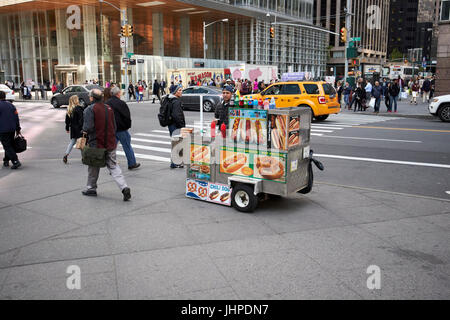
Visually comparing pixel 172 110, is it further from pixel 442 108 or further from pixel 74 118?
pixel 442 108

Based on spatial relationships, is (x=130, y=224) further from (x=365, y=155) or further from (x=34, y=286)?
(x=365, y=155)

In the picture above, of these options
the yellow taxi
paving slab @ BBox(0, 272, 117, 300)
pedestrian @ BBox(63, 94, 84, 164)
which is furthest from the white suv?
paving slab @ BBox(0, 272, 117, 300)

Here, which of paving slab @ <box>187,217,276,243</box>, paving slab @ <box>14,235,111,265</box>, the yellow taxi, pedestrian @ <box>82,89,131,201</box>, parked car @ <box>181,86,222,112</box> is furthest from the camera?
parked car @ <box>181,86,222,112</box>

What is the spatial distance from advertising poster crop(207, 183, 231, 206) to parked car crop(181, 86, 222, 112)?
1655 cm

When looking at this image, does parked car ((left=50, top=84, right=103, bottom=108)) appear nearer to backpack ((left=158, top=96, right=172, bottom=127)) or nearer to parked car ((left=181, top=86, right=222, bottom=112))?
parked car ((left=181, top=86, right=222, bottom=112))

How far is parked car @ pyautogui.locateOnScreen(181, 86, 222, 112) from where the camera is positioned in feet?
76.4

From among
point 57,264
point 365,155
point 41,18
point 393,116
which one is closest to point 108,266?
point 57,264

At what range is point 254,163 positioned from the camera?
6219 millimetres

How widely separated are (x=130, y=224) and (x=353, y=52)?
87.4 ft

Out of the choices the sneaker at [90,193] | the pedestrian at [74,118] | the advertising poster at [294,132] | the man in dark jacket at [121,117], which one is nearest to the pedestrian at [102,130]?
the sneaker at [90,193]

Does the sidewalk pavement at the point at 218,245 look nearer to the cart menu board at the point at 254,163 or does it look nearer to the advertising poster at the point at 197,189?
the advertising poster at the point at 197,189

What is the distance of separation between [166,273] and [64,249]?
148cm

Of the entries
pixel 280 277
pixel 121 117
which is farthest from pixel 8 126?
pixel 280 277

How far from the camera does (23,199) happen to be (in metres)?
6.91
